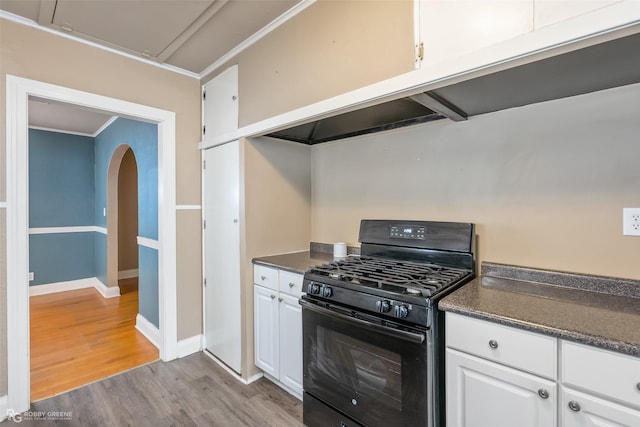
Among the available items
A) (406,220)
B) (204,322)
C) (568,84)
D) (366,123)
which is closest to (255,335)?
(204,322)

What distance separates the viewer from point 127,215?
575 centimetres

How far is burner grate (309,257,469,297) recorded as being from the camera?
4.68 feet

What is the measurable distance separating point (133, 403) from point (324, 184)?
2.07m

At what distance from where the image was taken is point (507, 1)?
1126mm

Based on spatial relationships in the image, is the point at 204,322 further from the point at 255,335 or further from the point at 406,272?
the point at 406,272

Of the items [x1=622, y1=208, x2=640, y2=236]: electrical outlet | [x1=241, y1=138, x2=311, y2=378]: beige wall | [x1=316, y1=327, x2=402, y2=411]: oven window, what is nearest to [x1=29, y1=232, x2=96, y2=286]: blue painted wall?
[x1=241, y1=138, x2=311, y2=378]: beige wall

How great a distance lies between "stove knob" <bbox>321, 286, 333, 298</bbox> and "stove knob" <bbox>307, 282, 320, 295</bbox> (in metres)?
0.04

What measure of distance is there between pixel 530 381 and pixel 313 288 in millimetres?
1017

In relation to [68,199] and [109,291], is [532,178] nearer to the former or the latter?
[109,291]

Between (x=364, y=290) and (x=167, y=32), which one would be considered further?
(x=167, y=32)

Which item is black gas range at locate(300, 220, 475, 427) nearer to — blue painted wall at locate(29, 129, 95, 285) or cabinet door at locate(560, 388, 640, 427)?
cabinet door at locate(560, 388, 640, 427)

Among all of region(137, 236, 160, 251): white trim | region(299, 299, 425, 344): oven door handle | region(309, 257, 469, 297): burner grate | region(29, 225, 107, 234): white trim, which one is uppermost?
region(29, 225, 107, 234): white trim

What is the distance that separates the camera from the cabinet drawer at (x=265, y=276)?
2178mm

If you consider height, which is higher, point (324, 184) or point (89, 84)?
point (89, 84)
